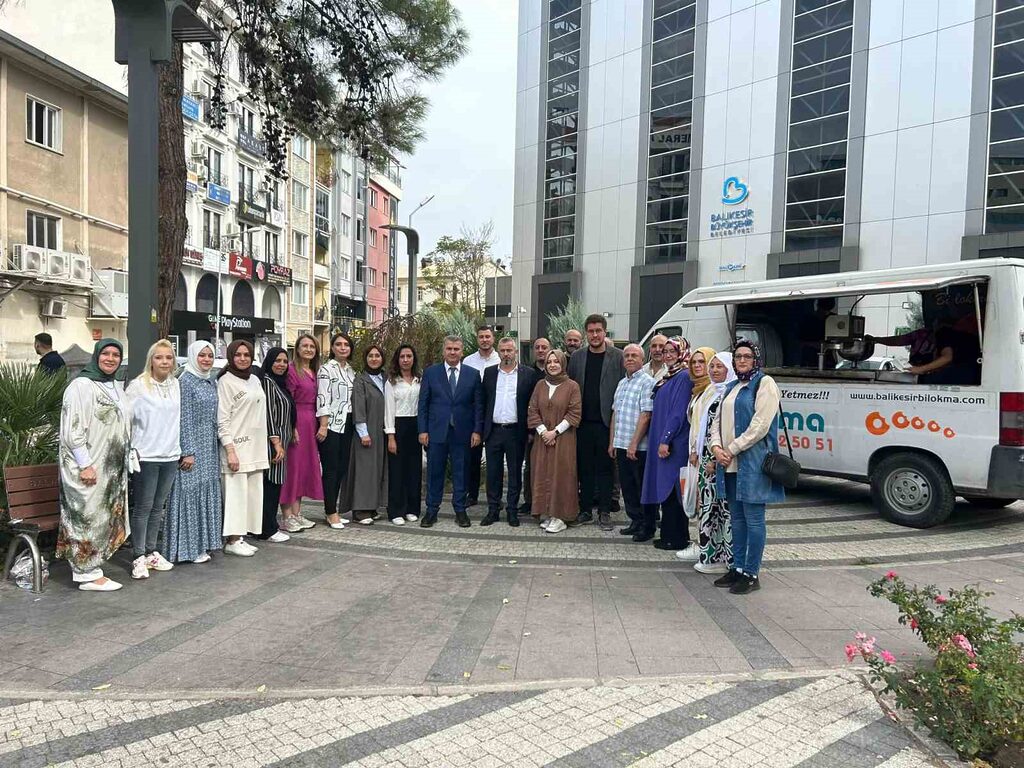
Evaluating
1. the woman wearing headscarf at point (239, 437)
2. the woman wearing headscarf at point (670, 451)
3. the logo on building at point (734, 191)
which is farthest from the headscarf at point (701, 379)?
the logo on building at point (734, 191)

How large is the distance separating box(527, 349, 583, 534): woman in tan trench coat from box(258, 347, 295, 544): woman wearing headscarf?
2.30m

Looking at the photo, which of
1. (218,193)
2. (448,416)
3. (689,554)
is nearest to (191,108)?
(218,193)

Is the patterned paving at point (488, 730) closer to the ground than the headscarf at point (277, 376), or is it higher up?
closer to the ground

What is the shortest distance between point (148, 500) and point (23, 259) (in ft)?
70.3

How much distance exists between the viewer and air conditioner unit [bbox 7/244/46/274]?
21.9m

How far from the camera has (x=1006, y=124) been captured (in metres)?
24.0

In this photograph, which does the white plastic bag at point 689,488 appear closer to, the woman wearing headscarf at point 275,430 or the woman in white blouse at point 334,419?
the woman in white blouse at point 334,419

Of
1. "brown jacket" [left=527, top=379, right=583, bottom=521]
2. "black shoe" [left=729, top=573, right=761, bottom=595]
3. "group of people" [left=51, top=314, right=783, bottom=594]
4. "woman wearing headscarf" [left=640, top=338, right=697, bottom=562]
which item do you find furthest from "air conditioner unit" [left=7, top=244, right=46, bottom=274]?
"black shoe" [left=729, top=573, right=761, bottom=595]

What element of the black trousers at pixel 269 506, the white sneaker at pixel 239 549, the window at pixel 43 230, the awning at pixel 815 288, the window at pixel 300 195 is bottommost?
the white sneaker at pixel 239 549

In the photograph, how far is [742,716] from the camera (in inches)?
131

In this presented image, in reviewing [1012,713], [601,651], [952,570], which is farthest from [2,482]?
[952,570]

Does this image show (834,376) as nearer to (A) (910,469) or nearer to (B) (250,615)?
(A) (910,469)

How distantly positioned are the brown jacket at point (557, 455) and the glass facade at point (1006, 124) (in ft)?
79.4

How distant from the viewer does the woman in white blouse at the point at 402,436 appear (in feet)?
23.5
